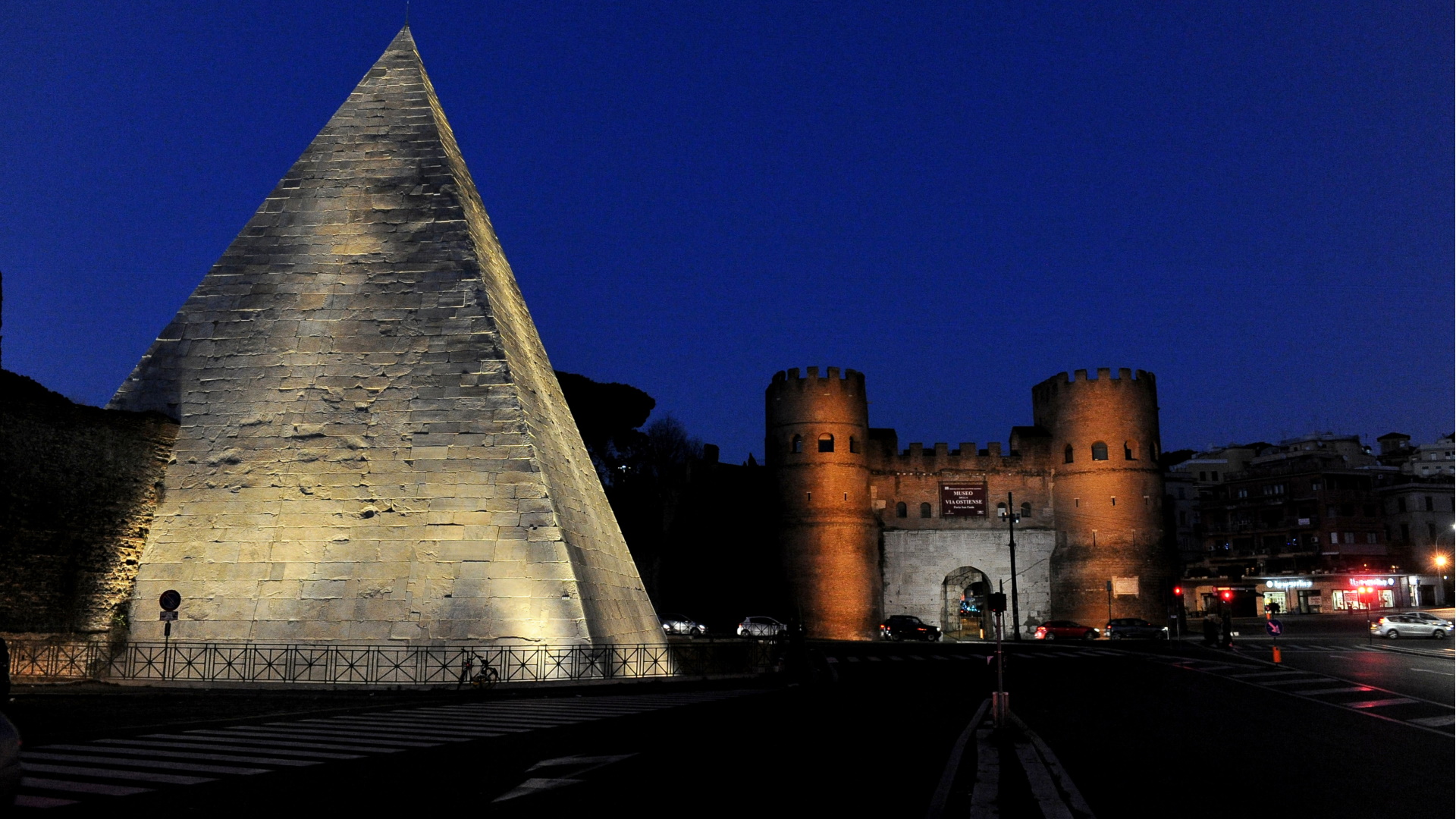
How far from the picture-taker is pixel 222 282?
54.7ft

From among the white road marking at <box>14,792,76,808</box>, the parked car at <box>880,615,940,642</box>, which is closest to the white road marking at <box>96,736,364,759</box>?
the white road marking at <box>14,792,76,808</box>

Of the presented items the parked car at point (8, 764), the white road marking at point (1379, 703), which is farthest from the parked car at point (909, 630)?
the parked car at point (8, 764)

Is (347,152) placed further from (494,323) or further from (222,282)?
(494,323)

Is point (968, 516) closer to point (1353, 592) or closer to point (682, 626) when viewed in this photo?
point (682, 626)

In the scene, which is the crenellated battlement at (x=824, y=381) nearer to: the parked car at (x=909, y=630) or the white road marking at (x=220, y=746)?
the parked car at (x=909, y=630)

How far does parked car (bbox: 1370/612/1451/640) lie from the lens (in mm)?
30203

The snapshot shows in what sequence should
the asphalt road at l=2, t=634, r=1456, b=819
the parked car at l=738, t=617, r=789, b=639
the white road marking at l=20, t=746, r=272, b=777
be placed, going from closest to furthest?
the asphalt road at l=2, t=634, r=1456, b=819 → the white road marking at l=20, t=746, r=272, b=777 → the parked car at l=738, t=617, r=789, b=639

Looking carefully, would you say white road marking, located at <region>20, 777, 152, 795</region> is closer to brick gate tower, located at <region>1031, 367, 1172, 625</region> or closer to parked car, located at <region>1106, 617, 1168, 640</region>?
parked car, located at <region>1106, 617, 1168, 640</region>

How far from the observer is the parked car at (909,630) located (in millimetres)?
36125

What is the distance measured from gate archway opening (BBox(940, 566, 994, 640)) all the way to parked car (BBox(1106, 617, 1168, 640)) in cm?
630

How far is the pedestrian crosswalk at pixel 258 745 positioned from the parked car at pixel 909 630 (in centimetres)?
2581

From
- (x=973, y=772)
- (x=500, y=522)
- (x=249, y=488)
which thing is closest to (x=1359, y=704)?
(x=973, y=772)

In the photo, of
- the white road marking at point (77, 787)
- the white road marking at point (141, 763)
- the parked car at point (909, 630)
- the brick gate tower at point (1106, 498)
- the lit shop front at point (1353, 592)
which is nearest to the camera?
the white road marking at point (77, 787)

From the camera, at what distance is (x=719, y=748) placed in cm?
785
